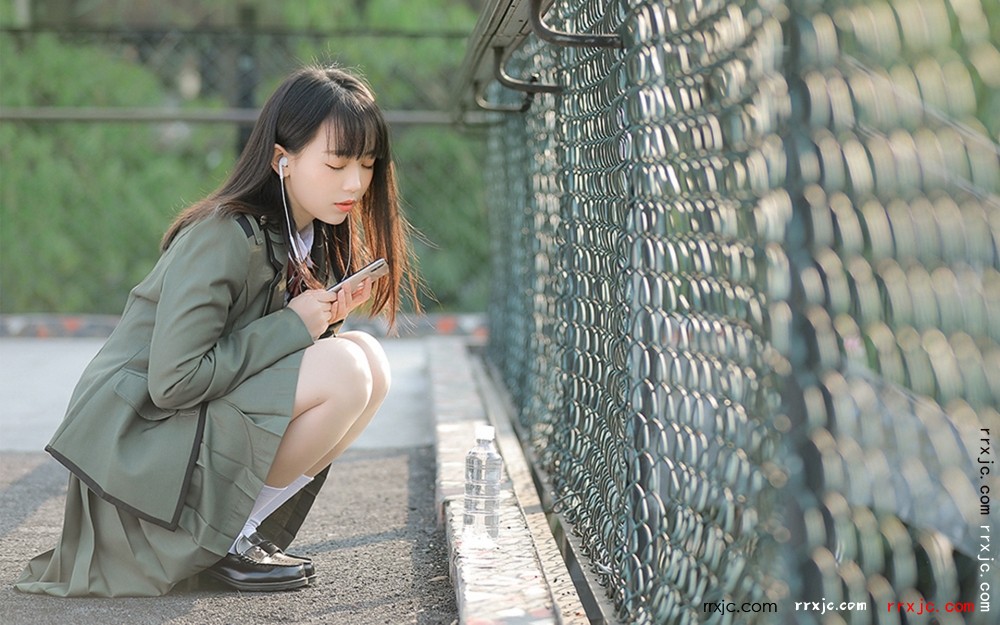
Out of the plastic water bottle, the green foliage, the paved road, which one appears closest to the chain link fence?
the plastic water bottle

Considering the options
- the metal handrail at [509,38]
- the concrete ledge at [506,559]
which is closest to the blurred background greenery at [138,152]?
the metal handrail at [509,38]

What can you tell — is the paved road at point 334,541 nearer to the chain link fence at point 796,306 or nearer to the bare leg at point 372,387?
the bare leg at point 372,387

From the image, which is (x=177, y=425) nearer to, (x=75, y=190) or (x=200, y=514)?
(x=200, y=514)

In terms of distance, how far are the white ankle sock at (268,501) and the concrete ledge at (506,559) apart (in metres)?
0.35

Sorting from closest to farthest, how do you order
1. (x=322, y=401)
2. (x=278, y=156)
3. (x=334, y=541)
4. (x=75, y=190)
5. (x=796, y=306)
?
(x=796, y=306)
(x=322, y=401)
(x=278, y=156)
(x=334, y=541)
(x=75, y=190)

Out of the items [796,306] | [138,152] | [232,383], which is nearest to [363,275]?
[232,383]

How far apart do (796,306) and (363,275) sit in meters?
1.47

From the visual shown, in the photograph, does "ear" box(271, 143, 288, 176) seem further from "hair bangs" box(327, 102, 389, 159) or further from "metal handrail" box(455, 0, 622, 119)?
"metal handrail" box(455, 0, 622, 119)

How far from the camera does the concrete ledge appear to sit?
2226mm

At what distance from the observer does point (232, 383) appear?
2.52 m

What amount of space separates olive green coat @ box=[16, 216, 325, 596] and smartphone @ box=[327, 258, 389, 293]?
0.14 meters

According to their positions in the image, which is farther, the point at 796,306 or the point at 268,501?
the point at 268,501

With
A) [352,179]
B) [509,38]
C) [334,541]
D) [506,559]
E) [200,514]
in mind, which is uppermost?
[509,38]

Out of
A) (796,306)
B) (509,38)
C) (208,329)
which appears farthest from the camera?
(509,38)
